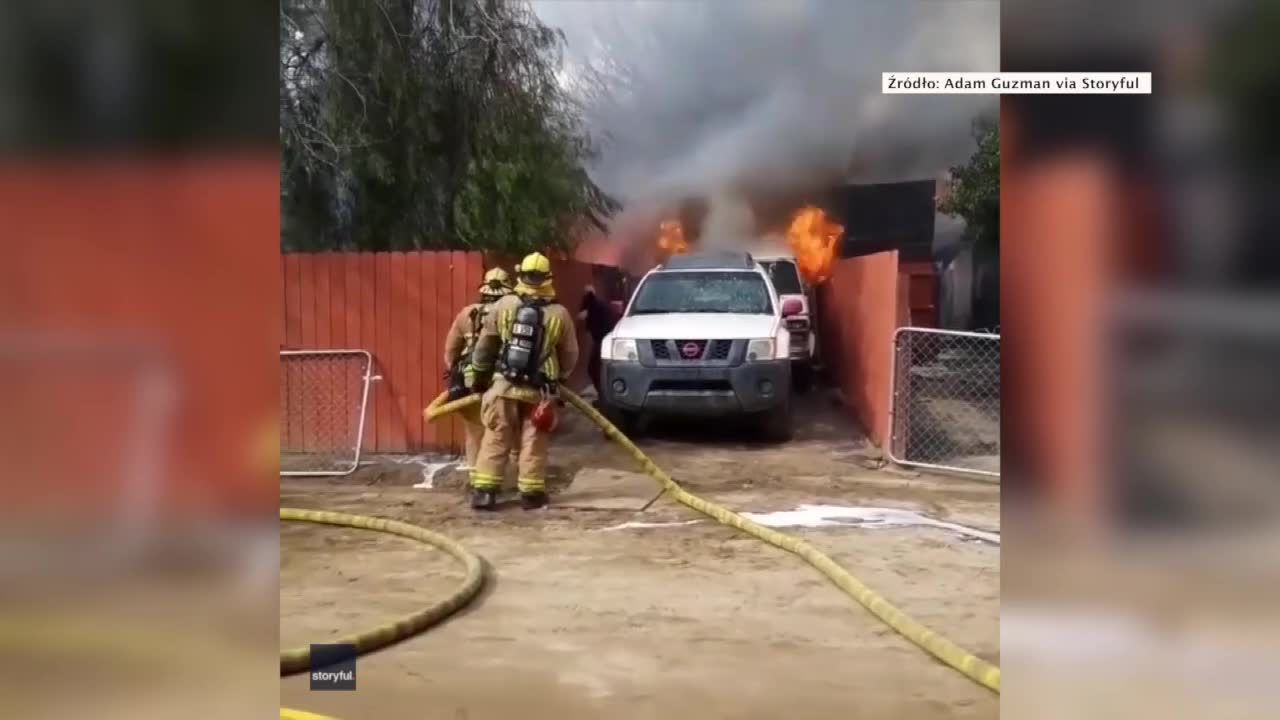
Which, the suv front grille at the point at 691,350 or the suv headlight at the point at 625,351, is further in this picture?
the suv headlight at the point at 625,351

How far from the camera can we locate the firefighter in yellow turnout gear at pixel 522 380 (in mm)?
6270

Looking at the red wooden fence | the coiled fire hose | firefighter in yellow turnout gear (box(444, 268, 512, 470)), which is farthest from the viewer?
the red wooden fence

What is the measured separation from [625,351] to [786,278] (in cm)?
259

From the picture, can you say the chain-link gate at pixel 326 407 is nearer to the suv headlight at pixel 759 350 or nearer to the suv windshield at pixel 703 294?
A: the suv windshield at pixel 703 294

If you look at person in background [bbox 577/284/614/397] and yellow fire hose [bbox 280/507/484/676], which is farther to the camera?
person in background [bbox 577/284/614/397]

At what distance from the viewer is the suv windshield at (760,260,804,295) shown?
9.46 m

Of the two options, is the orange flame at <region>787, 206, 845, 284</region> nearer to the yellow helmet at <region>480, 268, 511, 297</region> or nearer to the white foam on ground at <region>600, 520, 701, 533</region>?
the yellow helmet at <region>480, 268, 511, 297</region>

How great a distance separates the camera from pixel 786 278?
379 inches

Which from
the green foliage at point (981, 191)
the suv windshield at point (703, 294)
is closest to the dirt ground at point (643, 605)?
the green foliage at point (981, 191)

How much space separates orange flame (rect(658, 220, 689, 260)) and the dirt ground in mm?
2039

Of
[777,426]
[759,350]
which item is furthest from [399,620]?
[777,426]

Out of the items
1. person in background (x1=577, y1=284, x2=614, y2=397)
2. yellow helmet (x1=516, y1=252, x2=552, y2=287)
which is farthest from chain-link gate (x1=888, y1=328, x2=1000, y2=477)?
person in background (x1=577, y1=284, x2=614, y2=397)

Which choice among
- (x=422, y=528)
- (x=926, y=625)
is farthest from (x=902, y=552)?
(x=422, y=528)

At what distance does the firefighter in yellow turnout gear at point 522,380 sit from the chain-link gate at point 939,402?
2735 millimetres
